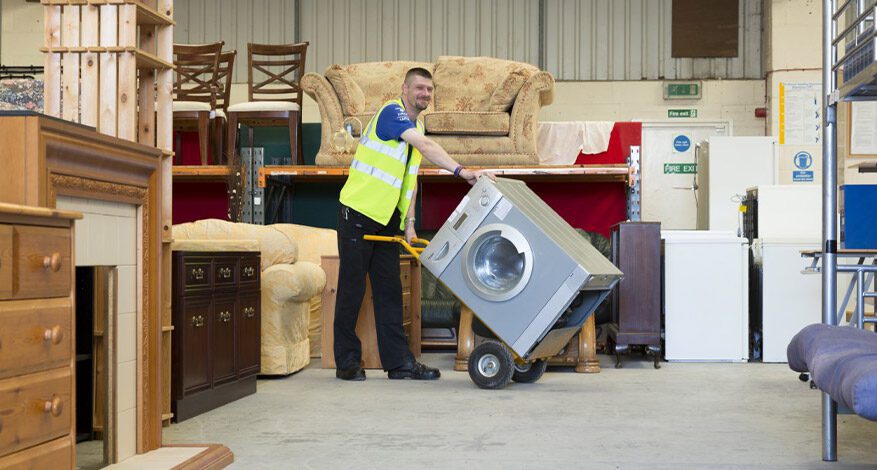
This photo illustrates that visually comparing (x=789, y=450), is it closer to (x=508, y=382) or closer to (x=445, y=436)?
(x=445, y=436)

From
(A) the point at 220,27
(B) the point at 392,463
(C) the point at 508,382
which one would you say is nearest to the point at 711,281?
(C) the point at 508,382

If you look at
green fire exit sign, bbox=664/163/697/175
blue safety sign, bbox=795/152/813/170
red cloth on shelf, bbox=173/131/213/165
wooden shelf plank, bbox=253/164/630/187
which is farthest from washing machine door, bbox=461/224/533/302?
blue safety sign, bbox=795/152/813/170

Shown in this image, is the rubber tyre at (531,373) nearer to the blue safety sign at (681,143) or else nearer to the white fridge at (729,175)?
the white fridge at (729,175)

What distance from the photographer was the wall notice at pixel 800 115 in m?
12.2

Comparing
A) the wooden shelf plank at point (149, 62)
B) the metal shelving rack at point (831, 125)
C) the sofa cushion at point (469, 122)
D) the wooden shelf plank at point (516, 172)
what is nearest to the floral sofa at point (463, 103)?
the sofa cushion at point (469, 122)

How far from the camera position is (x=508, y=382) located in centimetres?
510

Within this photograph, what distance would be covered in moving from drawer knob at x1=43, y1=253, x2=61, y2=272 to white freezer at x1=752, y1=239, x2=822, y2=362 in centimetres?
512

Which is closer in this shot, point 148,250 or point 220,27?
point 148,250

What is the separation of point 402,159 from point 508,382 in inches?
51.9

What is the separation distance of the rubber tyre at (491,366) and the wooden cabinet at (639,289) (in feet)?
4.20

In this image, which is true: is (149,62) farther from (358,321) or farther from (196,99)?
(196,99)

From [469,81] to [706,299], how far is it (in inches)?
105

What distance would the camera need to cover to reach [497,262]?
5004 mm

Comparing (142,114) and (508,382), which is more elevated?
(142,114)
